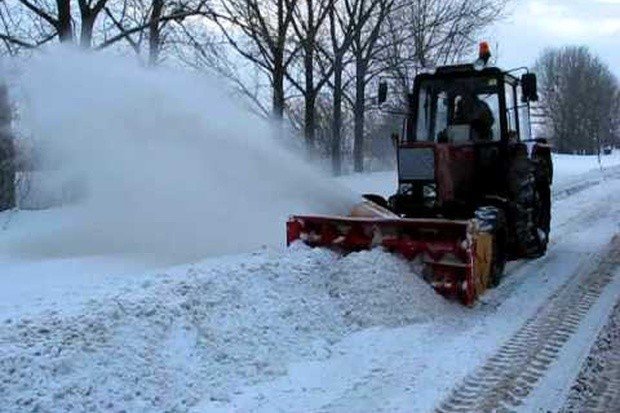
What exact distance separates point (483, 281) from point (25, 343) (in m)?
4.75

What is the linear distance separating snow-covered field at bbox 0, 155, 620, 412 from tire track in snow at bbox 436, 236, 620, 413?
101 mm

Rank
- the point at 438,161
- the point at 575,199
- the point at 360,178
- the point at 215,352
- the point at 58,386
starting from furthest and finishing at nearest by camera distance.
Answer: the point at 360,178 → the point at 575,199 → the point at 438,161 → the point at 215,352 → the point at 58,386

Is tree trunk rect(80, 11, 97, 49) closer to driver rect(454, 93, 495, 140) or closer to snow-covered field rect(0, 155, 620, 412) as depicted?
snow-covered field rect(0, 155, 620, 412)

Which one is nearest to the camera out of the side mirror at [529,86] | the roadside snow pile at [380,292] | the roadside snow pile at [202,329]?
the roadside snow pile at [202,329]

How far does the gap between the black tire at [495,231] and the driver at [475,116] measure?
4.18 ft

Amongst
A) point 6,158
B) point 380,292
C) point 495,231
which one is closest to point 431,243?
point 380,292

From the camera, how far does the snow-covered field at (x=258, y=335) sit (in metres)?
5.08

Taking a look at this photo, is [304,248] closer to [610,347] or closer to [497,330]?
[497,330]

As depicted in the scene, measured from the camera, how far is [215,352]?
19.1 ft

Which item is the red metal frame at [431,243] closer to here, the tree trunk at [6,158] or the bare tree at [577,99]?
the tree trunk at [6,158]

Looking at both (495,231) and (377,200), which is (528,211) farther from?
(377,200)

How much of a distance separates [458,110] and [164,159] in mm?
3746

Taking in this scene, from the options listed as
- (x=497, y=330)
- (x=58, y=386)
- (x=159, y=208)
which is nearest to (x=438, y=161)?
(x=497, y=330)

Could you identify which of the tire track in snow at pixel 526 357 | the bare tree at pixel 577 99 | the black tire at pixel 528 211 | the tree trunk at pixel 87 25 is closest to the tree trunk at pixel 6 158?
the tree trunk at pixel 87 25
